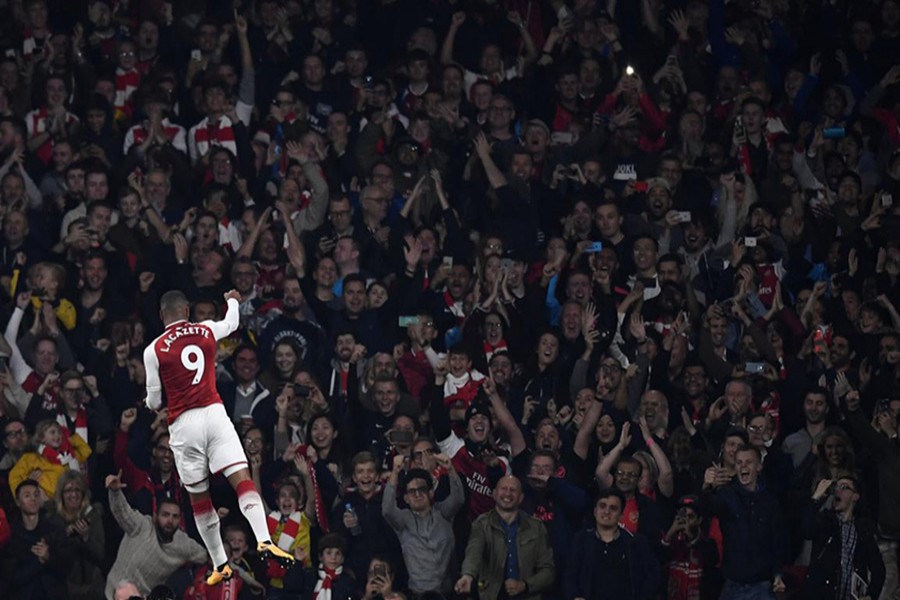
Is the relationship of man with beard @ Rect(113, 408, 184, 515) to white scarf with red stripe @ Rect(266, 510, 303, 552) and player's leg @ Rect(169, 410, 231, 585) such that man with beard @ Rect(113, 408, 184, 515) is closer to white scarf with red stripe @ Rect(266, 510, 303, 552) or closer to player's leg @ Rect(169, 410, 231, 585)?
white scarf with red stripe @ Rect(266, 510, 303, 552)

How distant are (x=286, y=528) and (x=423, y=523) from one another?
4.14ft

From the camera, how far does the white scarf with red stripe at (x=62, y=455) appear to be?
19.9 m

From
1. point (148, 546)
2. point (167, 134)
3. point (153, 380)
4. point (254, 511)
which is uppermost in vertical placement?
point (153, 380)

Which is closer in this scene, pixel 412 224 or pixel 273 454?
pixel 273 454

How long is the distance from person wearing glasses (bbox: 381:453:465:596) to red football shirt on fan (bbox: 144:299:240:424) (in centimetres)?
297

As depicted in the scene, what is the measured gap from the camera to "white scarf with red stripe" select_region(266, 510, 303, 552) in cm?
1917

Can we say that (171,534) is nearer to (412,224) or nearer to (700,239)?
(412,224)

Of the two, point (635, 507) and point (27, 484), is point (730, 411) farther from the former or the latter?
point (27, 484)

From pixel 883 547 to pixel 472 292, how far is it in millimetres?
4929

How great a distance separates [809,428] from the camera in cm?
1978

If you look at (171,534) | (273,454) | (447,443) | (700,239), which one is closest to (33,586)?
(171,534)

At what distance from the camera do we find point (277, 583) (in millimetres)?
19078

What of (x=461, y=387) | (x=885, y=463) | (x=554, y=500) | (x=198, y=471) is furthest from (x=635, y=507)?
(x=198, y=471)

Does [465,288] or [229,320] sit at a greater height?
[229,320]
